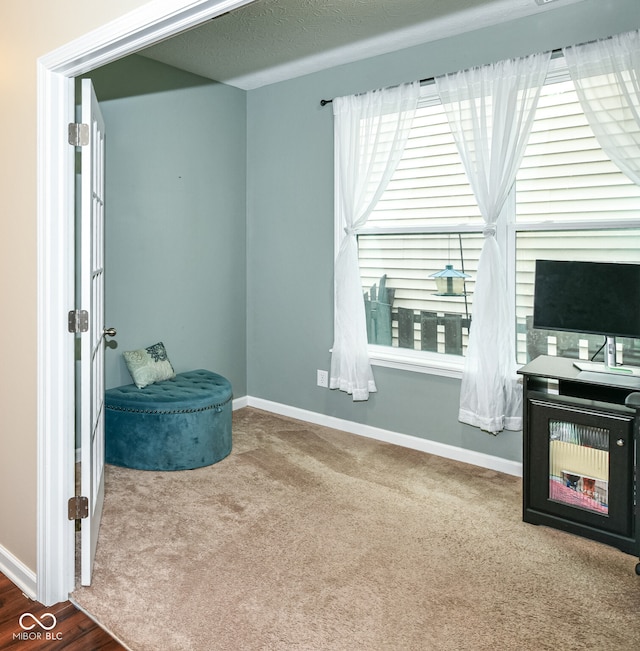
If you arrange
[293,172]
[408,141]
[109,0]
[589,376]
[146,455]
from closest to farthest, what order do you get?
[109,0], [589,376], [146,455], [408,141], [293,172]

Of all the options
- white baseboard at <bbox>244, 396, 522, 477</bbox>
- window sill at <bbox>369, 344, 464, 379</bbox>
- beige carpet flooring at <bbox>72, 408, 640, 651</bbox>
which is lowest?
beige carpet flooring at <bbox>72, 408, 640, 651</bbox>

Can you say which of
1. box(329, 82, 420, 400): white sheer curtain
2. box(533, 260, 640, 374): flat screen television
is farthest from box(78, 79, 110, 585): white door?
box(533, 260, 640, 374): flat screen television

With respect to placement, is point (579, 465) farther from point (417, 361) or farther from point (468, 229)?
point (468, 229)

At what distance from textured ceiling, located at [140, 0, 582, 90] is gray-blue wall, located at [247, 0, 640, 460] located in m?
0.10

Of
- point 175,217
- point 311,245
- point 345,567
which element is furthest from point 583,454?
point 175,217

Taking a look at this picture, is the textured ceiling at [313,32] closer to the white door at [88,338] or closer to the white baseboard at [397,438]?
the white door at [88,338]

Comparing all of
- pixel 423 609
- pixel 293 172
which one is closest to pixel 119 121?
pixel 293 172

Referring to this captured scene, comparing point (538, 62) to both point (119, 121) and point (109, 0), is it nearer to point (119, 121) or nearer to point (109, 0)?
point (109, 0)

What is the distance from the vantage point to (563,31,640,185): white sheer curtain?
275 cm

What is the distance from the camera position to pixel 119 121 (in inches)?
146

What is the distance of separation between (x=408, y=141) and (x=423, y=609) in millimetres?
2764

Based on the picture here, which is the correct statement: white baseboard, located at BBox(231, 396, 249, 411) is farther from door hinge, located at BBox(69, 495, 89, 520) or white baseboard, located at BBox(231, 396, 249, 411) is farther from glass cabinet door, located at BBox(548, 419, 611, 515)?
glass cabinet door, located at BBox(548, 419, 611, 515)

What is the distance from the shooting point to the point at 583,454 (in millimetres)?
2568

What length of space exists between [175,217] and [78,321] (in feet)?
7.18
